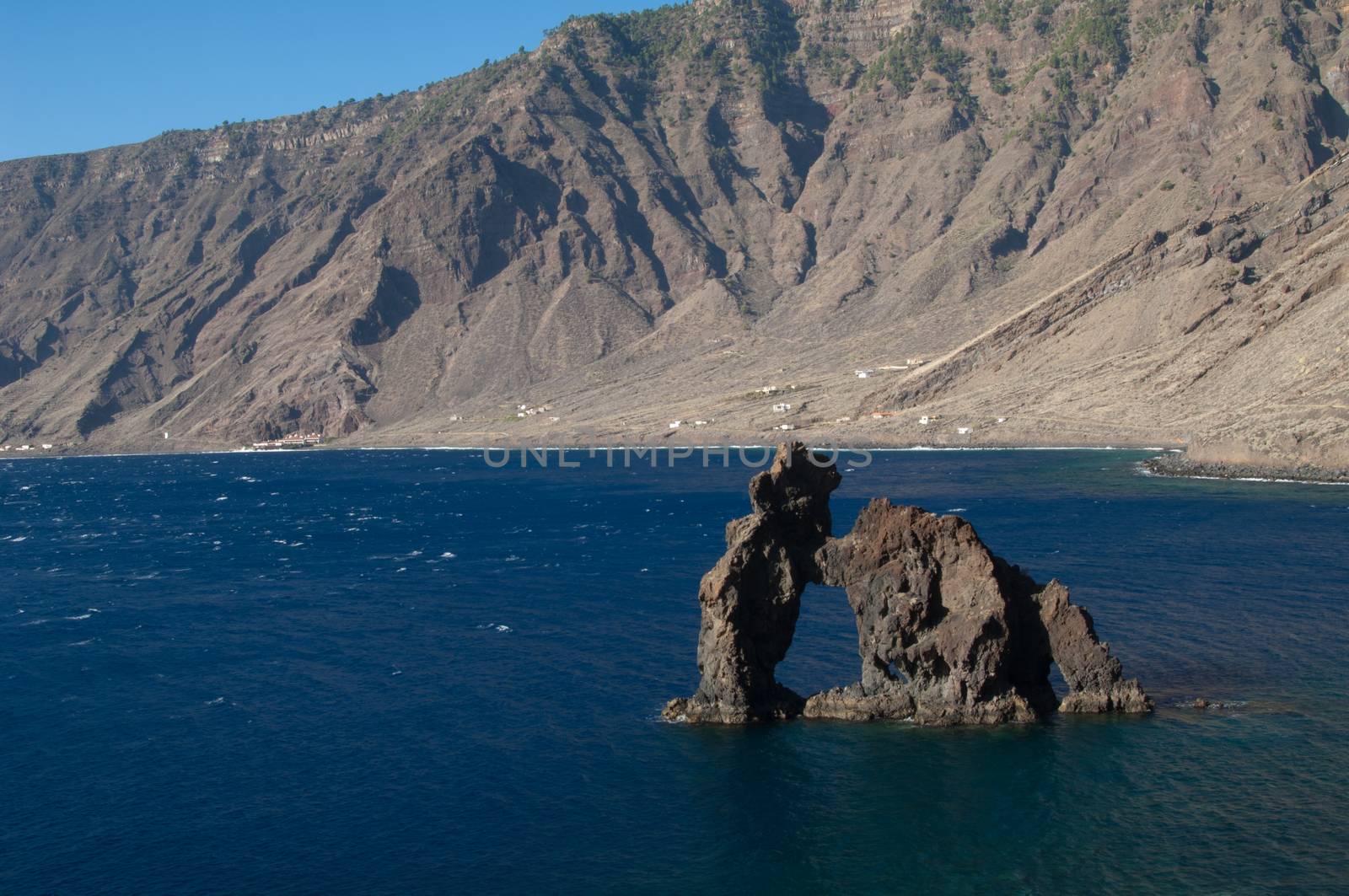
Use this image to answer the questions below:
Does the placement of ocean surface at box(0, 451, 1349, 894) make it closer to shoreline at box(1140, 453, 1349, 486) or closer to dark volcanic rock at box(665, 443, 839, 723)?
dark volcanic rock at box(665, 443, 839, 723)

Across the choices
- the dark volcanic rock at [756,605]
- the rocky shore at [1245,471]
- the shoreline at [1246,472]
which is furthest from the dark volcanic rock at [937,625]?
the rocky shore at [1245,471]

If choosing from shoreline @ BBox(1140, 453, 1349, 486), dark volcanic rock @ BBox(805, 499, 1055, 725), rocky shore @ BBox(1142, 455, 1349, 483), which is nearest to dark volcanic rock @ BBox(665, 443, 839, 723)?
dark volcanic rock @ BBox(805, 499, 1055, 725)

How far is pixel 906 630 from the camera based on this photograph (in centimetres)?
5172

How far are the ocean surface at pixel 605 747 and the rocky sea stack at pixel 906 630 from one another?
6.12 feet

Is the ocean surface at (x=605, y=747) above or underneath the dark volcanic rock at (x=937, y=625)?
underneath

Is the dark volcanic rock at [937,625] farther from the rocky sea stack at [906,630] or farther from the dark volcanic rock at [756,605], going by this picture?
the dark volcanic rock at [756,605]

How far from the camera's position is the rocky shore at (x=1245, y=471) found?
134 m

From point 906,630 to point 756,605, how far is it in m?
6.75

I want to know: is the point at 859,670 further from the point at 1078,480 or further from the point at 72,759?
the point at 1078,480

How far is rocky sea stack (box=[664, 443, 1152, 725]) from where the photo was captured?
168ft

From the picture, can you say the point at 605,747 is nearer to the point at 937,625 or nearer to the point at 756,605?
the point at 756,605

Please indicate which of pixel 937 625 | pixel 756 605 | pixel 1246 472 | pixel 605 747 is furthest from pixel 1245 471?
pixel 605 747

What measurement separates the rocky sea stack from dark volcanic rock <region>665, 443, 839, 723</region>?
0.19 ft

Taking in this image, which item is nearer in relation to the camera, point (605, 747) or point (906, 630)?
point (605, 747)
